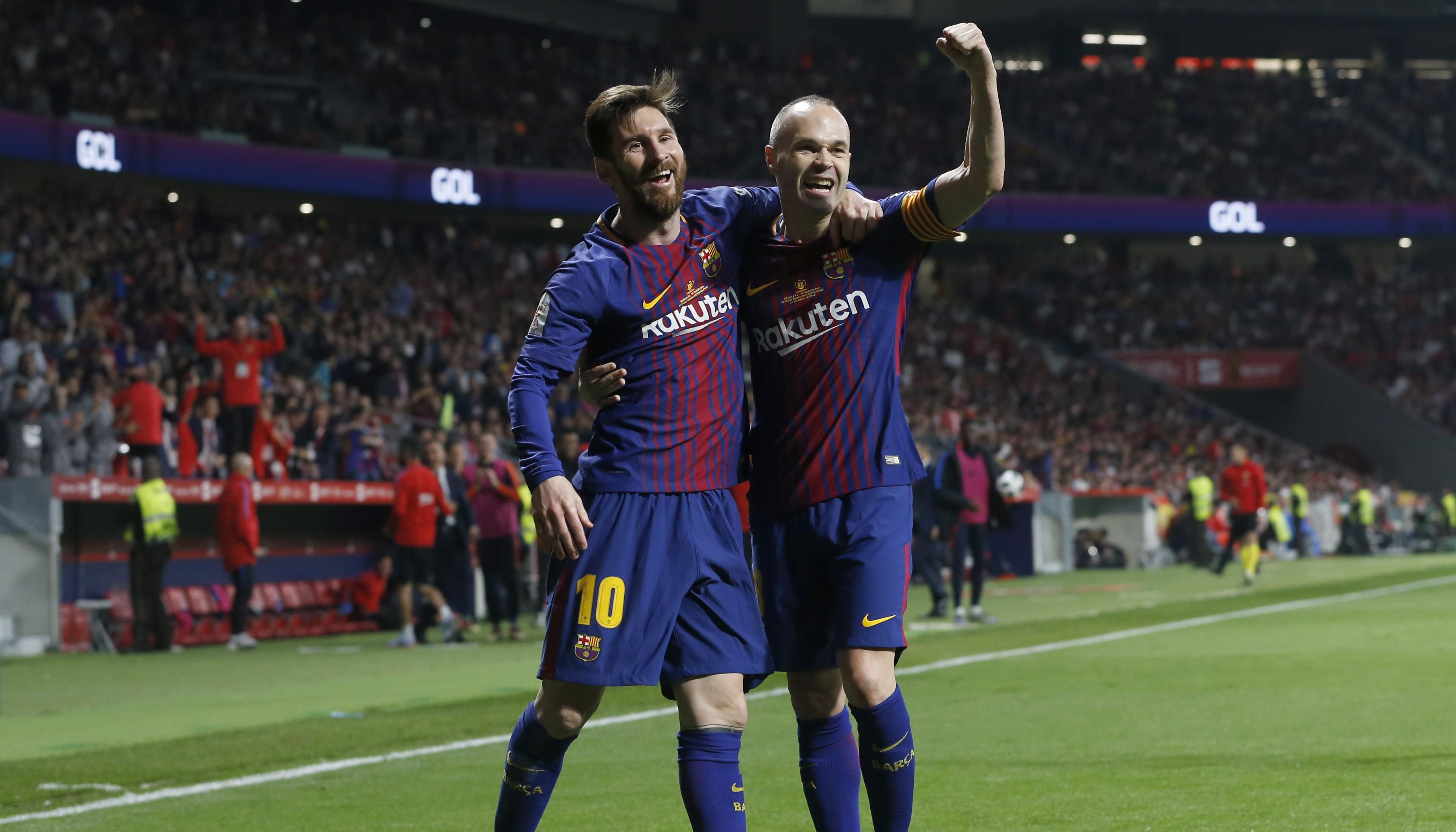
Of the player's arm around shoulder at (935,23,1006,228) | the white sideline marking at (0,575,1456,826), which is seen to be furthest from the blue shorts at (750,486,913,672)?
the white sideline marking at (0,575,1456,826)

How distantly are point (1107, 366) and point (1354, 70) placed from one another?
1776 cm

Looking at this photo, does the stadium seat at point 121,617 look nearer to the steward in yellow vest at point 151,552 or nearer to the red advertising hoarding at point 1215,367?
the steward in yellow vest at point 151,552

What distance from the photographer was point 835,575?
180 inches

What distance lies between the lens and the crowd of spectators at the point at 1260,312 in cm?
4609

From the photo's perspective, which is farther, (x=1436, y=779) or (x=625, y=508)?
(x=1436, y=779)

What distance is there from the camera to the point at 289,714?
1041cm

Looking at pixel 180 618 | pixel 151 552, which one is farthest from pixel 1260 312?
pixel 151 552

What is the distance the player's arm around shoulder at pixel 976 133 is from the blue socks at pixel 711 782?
1542 mm

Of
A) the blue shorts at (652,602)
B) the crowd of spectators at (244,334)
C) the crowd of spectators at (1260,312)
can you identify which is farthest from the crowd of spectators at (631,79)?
the blue shorts at (652,602)

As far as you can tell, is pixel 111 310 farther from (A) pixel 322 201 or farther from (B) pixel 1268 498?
(B) pixel 1268 498

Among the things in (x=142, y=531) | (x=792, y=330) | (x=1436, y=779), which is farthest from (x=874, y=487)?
(x=142, y=531)

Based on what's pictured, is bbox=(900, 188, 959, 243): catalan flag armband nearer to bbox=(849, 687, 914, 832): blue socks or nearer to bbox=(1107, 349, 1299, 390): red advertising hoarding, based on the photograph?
bbox=(849, 687, 914, 832): blue socks

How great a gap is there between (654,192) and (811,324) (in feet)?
2.09

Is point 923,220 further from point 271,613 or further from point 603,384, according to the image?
point 271,613
